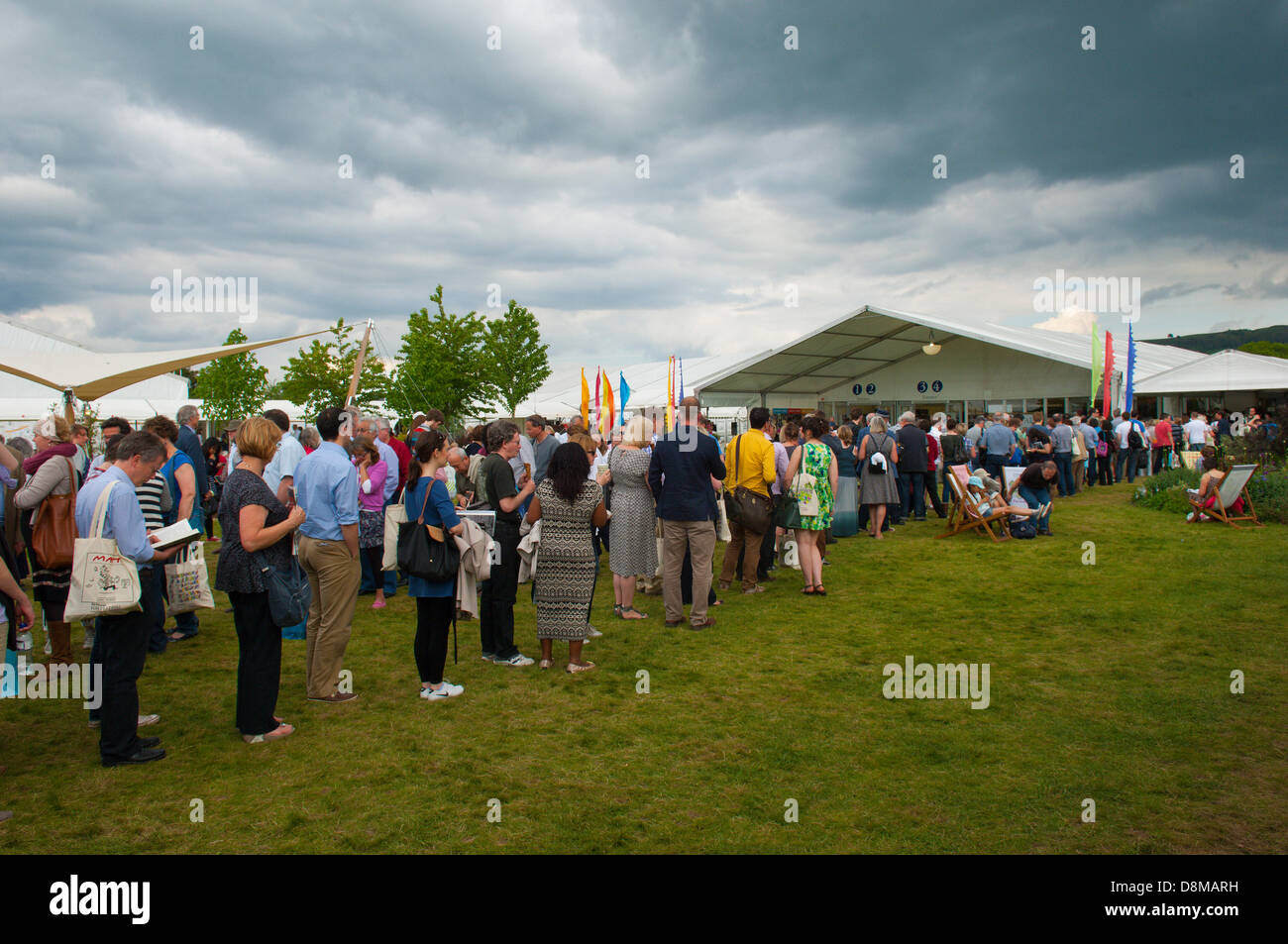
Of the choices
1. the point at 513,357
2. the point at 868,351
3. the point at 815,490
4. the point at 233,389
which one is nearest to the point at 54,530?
the point at 815,490

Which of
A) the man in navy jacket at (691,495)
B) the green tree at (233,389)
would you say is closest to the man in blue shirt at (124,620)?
the man in navy jacket at (691,495)

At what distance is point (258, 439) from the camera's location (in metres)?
4.50

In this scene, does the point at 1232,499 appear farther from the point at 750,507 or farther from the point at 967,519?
the point at 750,507

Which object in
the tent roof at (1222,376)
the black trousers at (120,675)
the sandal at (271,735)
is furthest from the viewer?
the tent roof at (1222,376)

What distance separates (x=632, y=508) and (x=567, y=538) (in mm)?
1429

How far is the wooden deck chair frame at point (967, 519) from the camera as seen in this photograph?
1209 centimetres

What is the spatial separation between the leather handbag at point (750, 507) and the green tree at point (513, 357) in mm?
32989

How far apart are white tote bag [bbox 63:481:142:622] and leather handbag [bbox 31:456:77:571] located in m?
1.72

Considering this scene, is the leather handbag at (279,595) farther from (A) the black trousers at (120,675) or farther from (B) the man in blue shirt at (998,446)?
(B) the man in blue shirt at (998,446)
